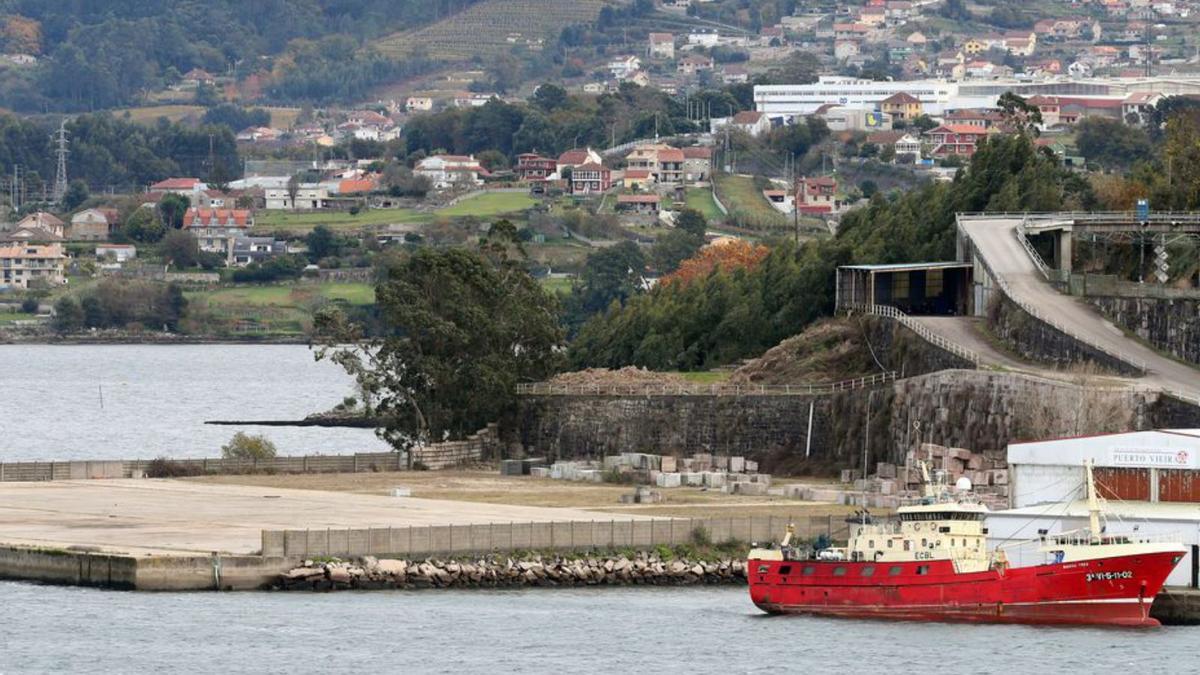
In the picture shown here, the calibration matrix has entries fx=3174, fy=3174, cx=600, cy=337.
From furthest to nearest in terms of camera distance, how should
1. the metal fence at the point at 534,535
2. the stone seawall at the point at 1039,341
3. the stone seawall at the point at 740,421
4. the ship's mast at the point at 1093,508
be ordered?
the stone seawall at the point at 740,421
the stone seawall at the point at 1039,341
the metal fence at the point at 534,535
the ship's mast at the point at 1093,508

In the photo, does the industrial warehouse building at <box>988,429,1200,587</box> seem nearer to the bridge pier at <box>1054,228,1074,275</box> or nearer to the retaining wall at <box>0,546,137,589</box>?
the retaining wall at <box>0,546,137,589</box>

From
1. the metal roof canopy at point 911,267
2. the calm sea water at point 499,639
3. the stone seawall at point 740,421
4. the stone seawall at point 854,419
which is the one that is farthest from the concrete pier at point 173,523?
the metal roof canopy at point 911,267

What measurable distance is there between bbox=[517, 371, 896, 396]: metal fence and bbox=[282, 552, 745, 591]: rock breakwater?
21.4 m

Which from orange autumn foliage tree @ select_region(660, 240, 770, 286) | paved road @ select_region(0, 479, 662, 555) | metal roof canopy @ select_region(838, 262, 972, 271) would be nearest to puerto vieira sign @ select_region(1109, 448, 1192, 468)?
paved road @ select_region(0, 479, 662, 555)

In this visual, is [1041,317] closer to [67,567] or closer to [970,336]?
[970,336]

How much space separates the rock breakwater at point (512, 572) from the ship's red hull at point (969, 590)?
5753mm

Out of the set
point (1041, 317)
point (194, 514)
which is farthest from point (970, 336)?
point (194, 514)

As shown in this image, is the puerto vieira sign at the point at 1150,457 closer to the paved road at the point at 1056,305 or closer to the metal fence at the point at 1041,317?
the paved road at the point at 1056,305

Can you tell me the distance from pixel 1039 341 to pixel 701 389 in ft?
35.6

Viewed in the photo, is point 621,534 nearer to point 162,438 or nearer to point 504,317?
point 504,317

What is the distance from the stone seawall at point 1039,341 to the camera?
9169 centimetres

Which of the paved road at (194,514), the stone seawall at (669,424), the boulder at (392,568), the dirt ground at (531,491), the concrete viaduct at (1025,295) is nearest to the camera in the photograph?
the boulder at (392,568)

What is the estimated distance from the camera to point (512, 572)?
2876 inches

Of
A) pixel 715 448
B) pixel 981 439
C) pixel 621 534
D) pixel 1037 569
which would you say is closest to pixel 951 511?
pixel 1037 569
